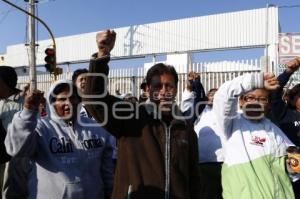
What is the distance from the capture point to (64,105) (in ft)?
10.7

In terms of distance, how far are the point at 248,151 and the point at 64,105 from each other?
1.43 meters

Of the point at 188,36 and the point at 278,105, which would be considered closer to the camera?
the point at 278,105

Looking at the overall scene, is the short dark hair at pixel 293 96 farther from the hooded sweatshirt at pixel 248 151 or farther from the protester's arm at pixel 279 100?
the hooded sweatshirt at pixel 248 151

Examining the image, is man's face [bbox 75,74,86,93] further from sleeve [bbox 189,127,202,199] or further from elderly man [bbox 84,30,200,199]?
sleeve [bbox 189,127,202,199]

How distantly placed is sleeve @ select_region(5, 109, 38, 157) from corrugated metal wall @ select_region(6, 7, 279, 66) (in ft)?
47.3

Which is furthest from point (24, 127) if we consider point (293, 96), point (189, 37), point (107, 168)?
point (189, 37)

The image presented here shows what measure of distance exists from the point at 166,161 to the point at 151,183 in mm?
177

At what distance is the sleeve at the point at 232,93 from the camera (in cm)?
302

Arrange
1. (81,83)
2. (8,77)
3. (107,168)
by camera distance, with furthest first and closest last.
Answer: (8,77), (81,83), (107,168)

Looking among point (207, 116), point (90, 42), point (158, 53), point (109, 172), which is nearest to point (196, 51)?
point (158, 53)

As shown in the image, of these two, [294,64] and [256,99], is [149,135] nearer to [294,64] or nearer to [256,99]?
[256,99]

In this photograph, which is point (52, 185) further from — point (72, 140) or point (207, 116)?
point (207, 116)

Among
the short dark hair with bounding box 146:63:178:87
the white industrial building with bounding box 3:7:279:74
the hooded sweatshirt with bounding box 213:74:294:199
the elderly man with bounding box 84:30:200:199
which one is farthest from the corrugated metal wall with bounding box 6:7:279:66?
the elderly man with bounding box 84:30:200:199

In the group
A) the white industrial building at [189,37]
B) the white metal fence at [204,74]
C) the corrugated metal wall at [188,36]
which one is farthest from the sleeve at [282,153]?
the corrugated metal wall at [188,36]
